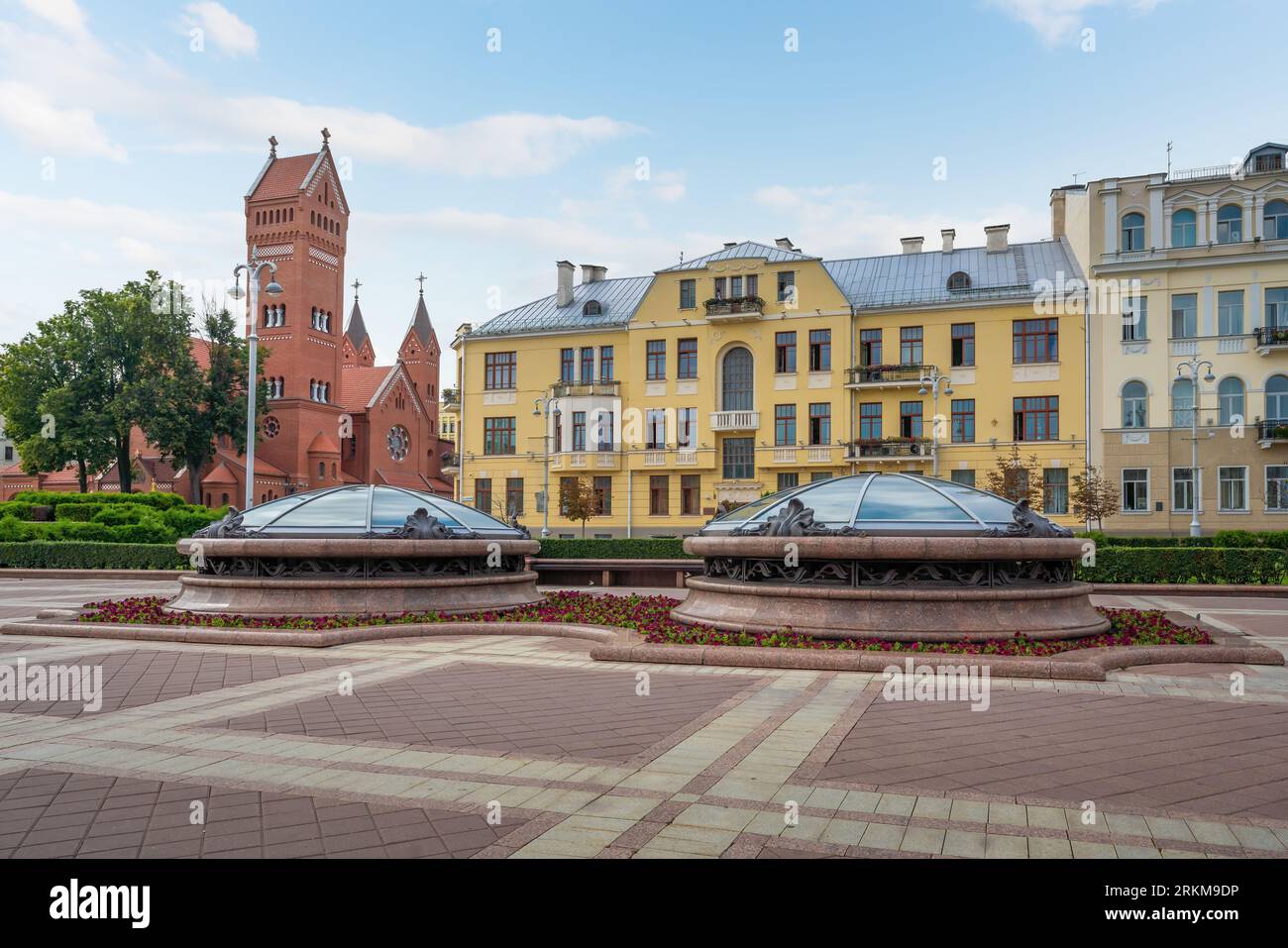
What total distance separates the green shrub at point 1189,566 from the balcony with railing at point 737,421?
72.2 ft

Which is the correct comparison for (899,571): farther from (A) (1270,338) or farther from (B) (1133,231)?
(B) (1133,231)

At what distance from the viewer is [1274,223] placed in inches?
1474

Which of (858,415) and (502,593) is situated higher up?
(858,415)

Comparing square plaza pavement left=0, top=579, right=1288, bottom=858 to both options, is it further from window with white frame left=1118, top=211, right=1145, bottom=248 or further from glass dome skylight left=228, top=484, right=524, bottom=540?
window with white frame left=1118, top=211, right=1145, bottom=248

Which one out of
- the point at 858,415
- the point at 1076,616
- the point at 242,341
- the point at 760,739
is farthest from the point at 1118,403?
the point at 242,341

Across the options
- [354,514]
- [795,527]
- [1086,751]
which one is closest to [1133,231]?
[795,527]

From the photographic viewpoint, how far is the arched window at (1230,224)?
37.7 meters

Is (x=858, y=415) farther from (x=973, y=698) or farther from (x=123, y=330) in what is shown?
(x=123, y=330)

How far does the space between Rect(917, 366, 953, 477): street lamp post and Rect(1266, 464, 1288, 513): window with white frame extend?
486 inches

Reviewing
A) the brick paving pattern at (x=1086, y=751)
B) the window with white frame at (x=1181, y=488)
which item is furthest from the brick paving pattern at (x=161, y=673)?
the window with white frame at (x=1181, y=488)

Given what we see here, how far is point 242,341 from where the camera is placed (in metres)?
59.4

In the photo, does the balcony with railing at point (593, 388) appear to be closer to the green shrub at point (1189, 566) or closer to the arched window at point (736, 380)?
the arched window at point (736, 380)
